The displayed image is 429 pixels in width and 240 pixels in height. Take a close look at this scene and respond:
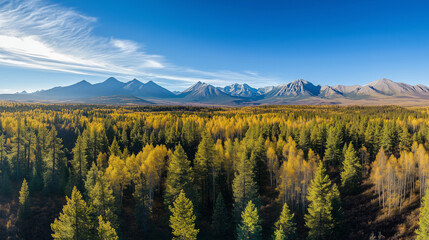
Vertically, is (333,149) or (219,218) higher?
(333,149)

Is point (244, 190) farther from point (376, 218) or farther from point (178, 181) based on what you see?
point (376, 218)

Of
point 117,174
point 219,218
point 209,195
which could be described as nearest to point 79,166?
point 117,174

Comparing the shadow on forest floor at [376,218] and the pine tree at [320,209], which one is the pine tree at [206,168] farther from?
the shadow on forest floor at [376,218]

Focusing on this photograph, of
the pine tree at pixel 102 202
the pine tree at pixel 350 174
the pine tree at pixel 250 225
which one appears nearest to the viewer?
the pine tree at pixel 250 225

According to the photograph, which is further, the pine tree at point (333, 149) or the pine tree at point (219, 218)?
the pine tree at point (333, 149)

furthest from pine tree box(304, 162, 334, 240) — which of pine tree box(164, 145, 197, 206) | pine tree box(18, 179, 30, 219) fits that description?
pine tree box(18, 179, 30, 219)

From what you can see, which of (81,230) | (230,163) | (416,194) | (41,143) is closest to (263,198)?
(230,163)

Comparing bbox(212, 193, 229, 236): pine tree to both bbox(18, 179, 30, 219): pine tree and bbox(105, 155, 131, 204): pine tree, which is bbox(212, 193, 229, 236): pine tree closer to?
bbox(105, 155, 131, 204): pine tree

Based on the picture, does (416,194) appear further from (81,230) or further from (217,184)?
(81,230)

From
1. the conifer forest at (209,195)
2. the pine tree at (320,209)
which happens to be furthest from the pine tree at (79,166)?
the pine tree at (320,209)
